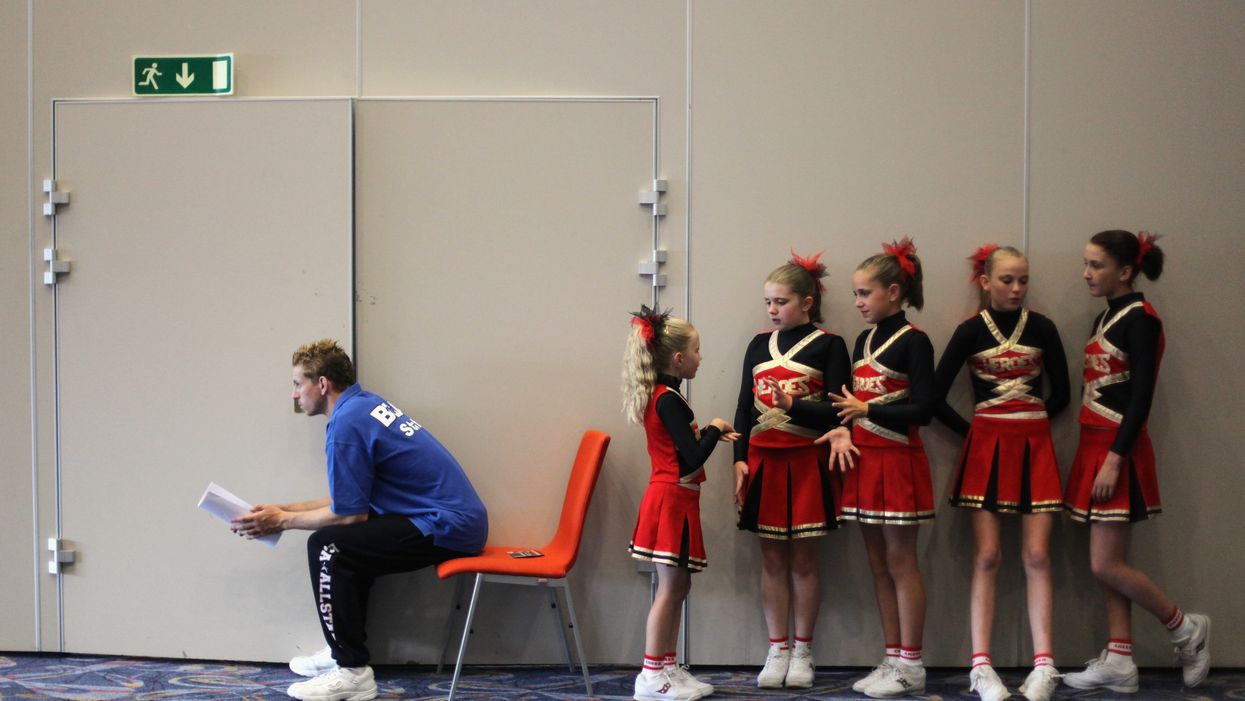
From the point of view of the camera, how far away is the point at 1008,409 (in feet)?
10.6

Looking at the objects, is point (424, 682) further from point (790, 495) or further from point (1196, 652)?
point (1196, 652)

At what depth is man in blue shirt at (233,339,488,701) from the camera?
10.2ft

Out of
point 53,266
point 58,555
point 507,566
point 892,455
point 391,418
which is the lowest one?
point 58,555

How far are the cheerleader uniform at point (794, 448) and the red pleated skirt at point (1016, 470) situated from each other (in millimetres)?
527

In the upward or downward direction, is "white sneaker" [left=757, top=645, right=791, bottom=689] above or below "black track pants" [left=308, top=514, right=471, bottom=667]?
below

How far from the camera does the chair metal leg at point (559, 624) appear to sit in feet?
11.1

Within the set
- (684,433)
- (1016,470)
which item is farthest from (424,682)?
(1016,470)

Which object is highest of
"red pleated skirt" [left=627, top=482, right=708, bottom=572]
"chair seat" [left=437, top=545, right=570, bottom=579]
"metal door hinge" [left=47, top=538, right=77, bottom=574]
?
"red pleated skirt" [left=627, top=482, right=708, bottom=572]

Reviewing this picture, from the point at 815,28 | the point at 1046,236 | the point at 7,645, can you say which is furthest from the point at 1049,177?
the point at 7,645

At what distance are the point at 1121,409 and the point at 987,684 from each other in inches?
41.4

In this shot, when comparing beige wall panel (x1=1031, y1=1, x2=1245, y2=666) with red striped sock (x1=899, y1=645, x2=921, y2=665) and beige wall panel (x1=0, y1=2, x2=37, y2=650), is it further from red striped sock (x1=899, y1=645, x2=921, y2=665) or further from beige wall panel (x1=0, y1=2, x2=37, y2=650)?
beige wall panel (x1=0, y1=2, x2=37, y2=650)

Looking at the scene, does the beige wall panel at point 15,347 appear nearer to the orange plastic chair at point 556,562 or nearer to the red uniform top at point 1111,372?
the orange plastic chair at point 556,562

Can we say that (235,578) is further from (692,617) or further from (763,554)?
(763,554)

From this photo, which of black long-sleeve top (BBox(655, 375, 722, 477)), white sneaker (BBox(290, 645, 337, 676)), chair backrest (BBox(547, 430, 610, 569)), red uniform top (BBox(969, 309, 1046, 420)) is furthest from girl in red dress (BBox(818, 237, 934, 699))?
white sneaker (BBox(290, 645, 337, 676))
